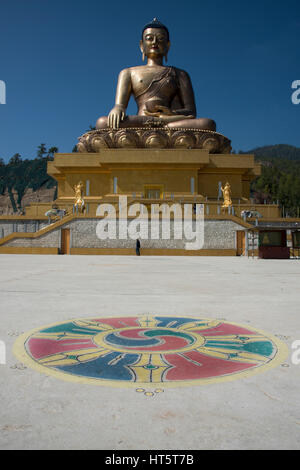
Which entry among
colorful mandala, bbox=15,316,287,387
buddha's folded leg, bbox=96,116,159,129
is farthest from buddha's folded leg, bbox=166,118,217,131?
colorful mandala, bbox=15,316,287,387

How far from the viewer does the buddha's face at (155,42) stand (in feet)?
92.0

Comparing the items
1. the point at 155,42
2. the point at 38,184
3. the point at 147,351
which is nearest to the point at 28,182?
the point at 38,184

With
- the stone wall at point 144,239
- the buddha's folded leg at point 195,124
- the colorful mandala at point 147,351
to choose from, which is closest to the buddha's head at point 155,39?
the buddha's folded leg at point 195,124

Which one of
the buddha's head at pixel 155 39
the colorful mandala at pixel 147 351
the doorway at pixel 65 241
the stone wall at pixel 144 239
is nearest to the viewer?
the colorful mandala at pixel 147 351

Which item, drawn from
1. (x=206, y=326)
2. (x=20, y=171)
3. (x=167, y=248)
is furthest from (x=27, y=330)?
(x=20, y=171)

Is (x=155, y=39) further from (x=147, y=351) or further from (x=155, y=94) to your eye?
(x=147, y=351)

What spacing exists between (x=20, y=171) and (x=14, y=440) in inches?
3551

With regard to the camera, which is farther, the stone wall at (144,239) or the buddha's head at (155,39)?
the buddha's head at (155,39)

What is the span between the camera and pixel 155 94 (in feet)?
90.1

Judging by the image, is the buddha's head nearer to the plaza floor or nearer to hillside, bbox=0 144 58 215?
the plaza floor

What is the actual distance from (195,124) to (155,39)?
303 inches

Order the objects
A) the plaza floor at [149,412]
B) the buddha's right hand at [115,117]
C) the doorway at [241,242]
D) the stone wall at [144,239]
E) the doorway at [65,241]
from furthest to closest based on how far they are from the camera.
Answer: the buddha's right hand at [115,117], the doorway at [65,241], the doorway at [241,242], the stone wall at [144,239], the plaza floor at [149,412]

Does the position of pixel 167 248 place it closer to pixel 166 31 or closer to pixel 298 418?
pixel 298 418

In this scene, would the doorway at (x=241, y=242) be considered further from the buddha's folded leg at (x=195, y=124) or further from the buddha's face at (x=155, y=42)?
the buddha's face at (x=155, y=42)
